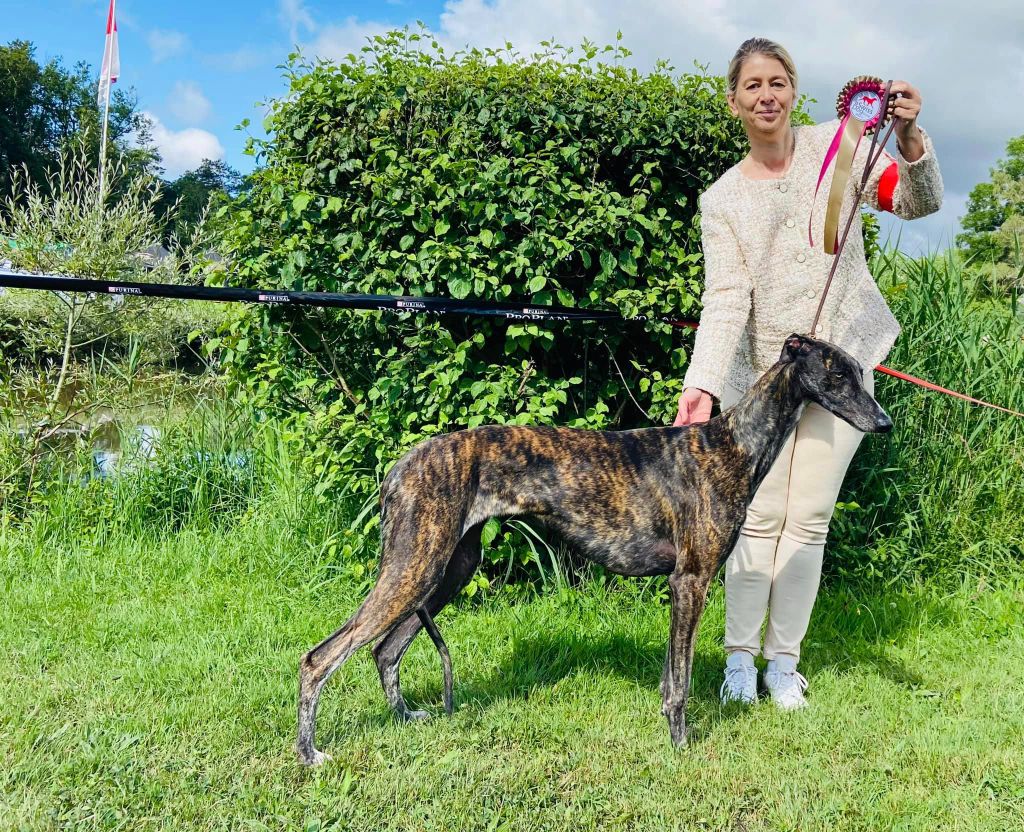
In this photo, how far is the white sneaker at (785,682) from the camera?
3869 millimetres

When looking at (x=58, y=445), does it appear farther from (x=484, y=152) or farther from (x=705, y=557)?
(x=705, y=557)

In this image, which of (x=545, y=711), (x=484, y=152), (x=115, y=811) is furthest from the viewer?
(x=484, y=152)

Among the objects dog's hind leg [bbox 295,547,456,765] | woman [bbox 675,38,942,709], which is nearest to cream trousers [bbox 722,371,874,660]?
woman [bbox 675,38,942,709]

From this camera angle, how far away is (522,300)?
→ 15.6ft

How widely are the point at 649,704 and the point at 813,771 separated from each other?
765 mm

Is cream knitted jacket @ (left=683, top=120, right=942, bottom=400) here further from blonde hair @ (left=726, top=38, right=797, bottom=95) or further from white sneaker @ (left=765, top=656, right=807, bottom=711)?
white sneaker @ (left=765, top=656, right=807, bottom=711)

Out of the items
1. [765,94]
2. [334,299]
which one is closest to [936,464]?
[765,94]

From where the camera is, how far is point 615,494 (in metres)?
3.35

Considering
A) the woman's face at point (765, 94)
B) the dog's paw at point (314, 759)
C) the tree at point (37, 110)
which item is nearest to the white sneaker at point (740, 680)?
the dog's paw at point (314, 759)

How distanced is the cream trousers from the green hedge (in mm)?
1174

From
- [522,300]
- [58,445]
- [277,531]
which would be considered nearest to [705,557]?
[522,300]

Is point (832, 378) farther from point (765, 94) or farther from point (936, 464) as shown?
point (936, 464)

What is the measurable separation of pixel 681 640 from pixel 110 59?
103 ft

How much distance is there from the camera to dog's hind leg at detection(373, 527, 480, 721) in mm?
3559
